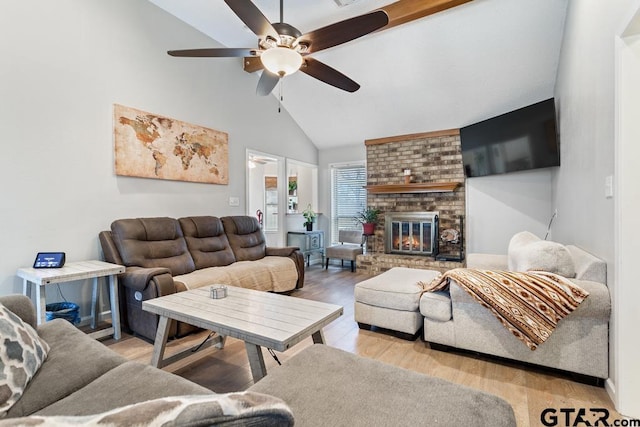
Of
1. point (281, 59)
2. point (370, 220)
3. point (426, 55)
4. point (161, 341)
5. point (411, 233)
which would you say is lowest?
point (161, 341)

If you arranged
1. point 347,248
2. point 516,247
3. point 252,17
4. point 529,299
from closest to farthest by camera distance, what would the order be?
1. point 529,299
2. point 252,17
3. point 516,247
4. point 347,248

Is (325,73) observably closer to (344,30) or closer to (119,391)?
(344,30)

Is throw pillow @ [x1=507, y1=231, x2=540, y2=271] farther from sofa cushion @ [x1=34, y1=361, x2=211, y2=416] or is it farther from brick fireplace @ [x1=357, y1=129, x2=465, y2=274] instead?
sofa cushion @ [x1=34, y1=361, x2=211, y2=416]

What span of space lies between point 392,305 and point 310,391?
1.72 metres

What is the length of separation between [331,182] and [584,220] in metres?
4.42

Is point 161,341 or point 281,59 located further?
point 281,59

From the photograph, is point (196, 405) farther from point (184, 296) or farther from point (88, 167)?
point (88, 167)

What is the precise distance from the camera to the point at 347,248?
18.2 ft

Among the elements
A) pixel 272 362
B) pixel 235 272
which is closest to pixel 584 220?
pixel 272 362

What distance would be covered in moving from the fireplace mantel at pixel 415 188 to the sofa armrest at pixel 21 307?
15.3 feet

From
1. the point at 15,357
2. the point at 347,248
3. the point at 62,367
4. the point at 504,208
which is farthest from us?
the point at 347,248

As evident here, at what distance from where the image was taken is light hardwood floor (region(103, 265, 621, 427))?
70.7 inches

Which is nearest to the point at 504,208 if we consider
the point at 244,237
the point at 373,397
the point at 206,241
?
the point at 244,237

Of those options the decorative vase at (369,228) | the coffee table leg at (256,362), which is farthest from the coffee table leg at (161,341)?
the decorative vase at (369,228)
